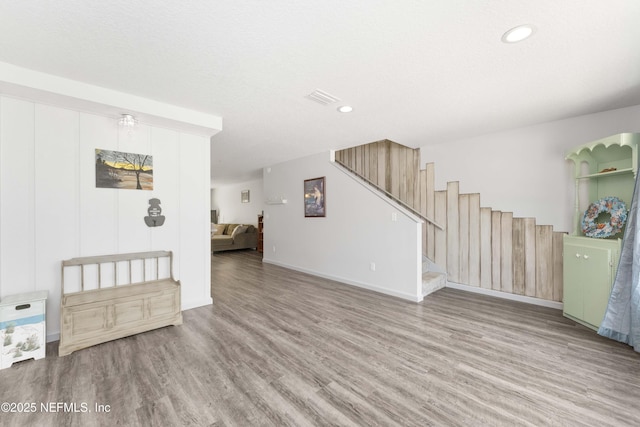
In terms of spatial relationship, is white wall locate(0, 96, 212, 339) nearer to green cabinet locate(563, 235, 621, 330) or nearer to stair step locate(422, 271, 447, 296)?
stair step locate(422, 271, 447, 296)

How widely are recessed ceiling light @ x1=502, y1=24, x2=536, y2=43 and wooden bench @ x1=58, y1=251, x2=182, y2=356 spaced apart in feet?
12.5

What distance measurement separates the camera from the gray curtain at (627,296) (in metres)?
2.33

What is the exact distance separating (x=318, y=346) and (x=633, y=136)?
386 cm

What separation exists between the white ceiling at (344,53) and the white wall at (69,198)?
2.05ft

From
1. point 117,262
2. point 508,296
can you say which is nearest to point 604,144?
point 508,296

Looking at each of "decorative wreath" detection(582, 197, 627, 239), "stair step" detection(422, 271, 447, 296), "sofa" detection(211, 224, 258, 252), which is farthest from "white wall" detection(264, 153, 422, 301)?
"sofa" detection(211, 224, 258, 252)

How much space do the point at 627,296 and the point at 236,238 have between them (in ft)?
26.9

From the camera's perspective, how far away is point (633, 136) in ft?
8.73

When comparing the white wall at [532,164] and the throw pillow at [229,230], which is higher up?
the white wall at [532,164]

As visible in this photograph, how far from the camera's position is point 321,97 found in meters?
2.71

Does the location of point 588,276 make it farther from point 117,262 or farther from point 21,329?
point 21,329

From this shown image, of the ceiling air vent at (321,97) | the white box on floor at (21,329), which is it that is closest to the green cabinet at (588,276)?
the ceiling air vent at (321,97)

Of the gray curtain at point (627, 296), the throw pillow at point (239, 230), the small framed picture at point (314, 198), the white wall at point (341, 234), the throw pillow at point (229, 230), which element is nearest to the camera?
the gray curtain at point (627, 296)

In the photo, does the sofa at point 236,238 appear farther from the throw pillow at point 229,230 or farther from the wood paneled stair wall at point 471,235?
Answer: the wood paneled stair wall at point 471,235
